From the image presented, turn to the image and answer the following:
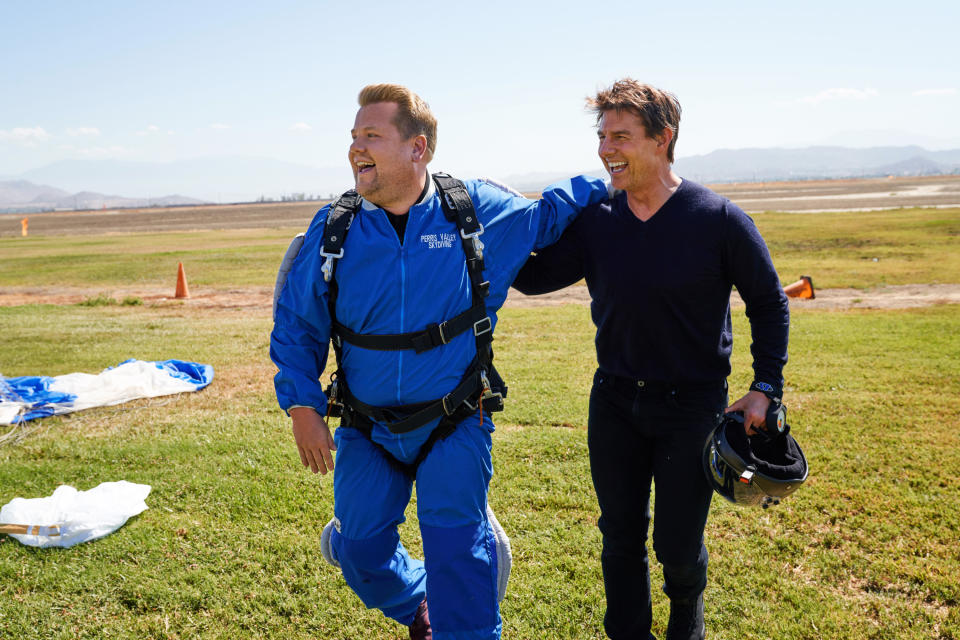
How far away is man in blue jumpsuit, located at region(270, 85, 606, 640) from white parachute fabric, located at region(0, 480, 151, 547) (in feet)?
8.65

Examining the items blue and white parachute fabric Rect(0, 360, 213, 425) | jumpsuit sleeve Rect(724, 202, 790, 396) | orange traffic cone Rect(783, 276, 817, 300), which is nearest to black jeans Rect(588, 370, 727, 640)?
jumpsuit sleeve Rect(724, 202, 790, 396)

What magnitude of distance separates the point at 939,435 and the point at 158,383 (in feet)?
28.1

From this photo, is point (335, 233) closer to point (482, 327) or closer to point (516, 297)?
point (482, 327)

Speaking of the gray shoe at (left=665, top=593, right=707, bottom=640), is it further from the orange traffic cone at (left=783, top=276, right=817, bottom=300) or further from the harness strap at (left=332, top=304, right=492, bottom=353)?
the orange traffic cone at (left=783, top=276, right=817, bottom=300)

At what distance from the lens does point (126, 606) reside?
4016 mm

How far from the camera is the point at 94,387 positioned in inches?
316

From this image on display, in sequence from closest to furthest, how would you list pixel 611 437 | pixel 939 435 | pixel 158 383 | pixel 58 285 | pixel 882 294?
pixel 611 437, pixel 939 435, pixel 158 383, pixel 882 294, pixel 58 285

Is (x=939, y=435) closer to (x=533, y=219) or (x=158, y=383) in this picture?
(x=533, y=219)

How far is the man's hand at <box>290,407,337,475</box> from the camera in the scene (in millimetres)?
3057

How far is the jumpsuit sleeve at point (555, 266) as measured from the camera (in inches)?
135

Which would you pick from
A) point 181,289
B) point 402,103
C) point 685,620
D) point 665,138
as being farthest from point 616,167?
point 181,289

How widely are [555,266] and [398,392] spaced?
105 cm

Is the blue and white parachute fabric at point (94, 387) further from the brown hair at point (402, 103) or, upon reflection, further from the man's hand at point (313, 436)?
the brown hair at point (402, 103)

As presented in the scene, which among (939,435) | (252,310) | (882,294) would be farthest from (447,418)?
(882,294)
